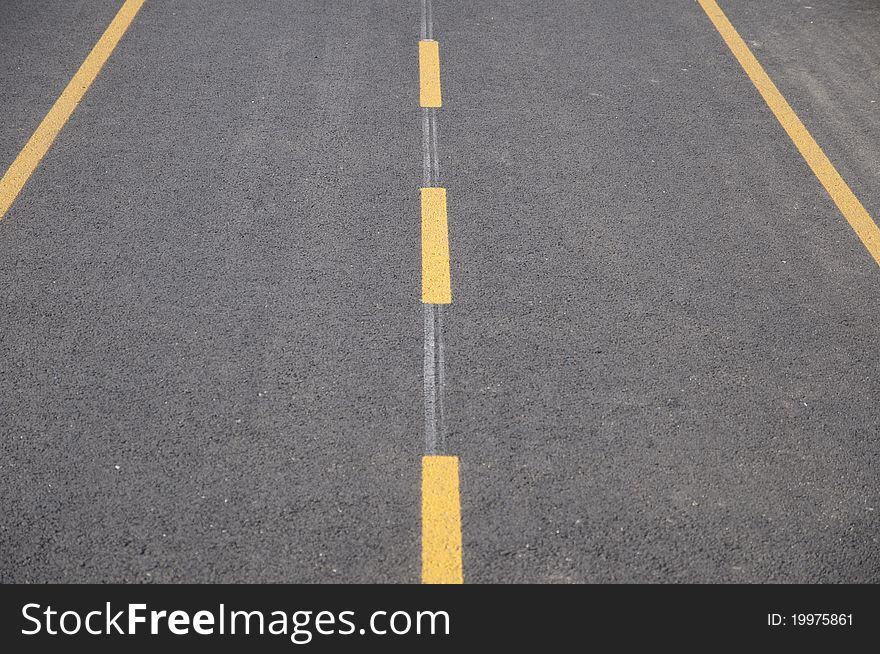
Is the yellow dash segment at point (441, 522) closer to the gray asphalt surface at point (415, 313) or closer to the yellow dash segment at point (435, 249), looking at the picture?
the gray asphalt surface at point (415, 313)

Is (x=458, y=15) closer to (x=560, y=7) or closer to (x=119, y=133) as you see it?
(x=560, y=7)

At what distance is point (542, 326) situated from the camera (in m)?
4.98

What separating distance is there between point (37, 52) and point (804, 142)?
5687mm

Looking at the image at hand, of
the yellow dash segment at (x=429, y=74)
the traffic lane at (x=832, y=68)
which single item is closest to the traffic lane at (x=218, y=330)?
the yellow dash segment at (x=429, y=74)

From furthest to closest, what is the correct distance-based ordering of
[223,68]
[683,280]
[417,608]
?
[223,68] < [683,280] < [417,608]

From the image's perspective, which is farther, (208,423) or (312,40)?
(312,40)

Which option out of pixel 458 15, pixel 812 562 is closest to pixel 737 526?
pixel 812 562

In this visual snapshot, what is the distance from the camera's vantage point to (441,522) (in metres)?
3.94

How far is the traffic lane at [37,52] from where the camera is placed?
6535 millimetres

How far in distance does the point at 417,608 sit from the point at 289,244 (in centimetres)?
251

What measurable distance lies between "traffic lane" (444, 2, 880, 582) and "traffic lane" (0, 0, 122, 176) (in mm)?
2787

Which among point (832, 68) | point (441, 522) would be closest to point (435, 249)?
point (441, 522)

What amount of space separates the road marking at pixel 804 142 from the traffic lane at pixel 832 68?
0.06 metres

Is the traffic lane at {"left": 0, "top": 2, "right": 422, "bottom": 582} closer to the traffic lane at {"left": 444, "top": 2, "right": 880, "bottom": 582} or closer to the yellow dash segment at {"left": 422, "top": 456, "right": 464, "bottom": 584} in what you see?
the yellow dash segment at {"left": 422, "top": 456, "right": 464, "bottom": 584}
